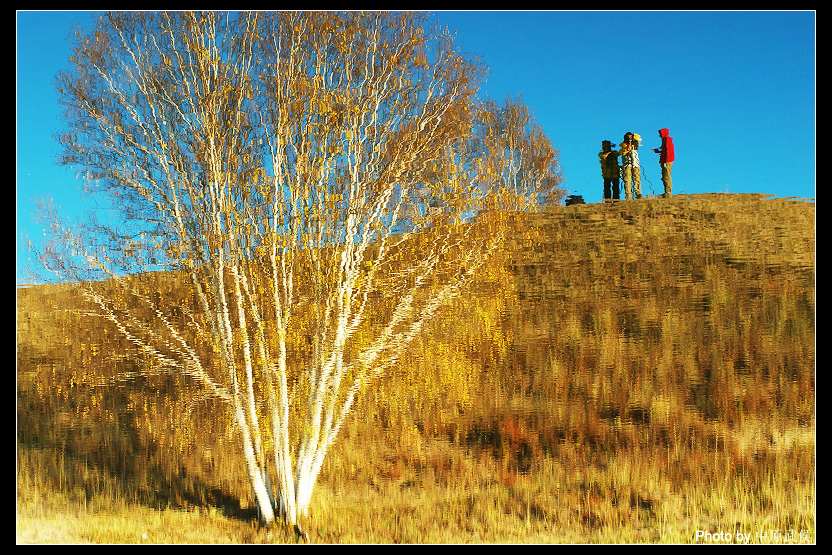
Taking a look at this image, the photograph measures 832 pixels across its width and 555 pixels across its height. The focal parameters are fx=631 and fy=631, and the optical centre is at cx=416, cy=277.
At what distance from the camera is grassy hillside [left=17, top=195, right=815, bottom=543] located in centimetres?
906

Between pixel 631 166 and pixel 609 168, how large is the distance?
864 mm

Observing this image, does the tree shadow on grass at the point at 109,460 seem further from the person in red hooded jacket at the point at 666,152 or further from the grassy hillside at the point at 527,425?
the person in red hooded jacket at the point at 666,152

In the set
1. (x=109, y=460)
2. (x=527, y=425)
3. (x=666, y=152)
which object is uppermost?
(x=666, y=152)

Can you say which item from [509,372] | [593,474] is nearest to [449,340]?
[509,372]

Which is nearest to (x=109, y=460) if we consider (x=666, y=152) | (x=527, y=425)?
(x=527, y=425)

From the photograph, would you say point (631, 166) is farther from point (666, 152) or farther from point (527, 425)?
point (527, 425)

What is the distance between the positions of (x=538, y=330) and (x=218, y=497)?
314 inches

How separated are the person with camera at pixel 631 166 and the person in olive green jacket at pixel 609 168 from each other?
307 mm

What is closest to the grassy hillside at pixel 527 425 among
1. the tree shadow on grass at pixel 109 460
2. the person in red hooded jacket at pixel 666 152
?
the tree shadow on grass at pixel 109 460

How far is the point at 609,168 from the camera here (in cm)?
2208

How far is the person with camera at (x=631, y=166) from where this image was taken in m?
20.0

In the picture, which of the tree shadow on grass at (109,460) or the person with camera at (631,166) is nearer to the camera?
the tree shadow on grass at (109,460)

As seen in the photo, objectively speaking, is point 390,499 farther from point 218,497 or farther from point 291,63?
point 291,63

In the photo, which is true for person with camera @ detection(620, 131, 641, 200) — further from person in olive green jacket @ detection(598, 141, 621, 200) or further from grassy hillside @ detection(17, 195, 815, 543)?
grassy hillside @ detection(17, 195, 815, 543)
